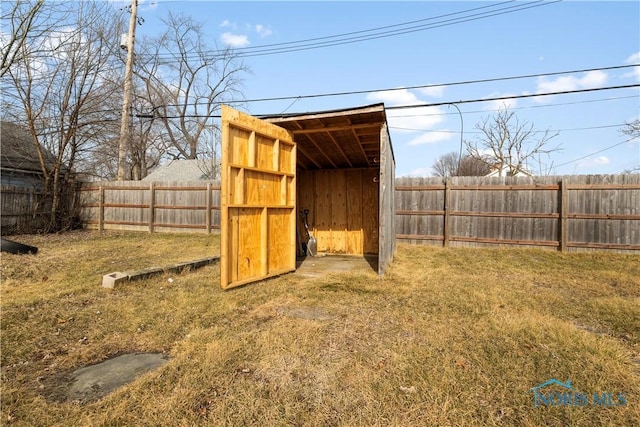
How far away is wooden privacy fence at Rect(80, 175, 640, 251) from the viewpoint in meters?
7.16

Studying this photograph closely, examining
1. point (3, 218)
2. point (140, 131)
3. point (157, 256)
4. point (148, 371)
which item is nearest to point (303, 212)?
point (157, 256)

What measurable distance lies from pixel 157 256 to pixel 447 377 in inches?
270

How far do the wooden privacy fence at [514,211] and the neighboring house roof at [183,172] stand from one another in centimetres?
680

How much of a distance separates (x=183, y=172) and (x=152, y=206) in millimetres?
6553

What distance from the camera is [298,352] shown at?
261 cm

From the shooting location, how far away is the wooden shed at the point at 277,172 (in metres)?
4.52

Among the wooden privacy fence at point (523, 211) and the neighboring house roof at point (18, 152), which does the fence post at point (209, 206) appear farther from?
the wooden privacy fence at point (523, 211)

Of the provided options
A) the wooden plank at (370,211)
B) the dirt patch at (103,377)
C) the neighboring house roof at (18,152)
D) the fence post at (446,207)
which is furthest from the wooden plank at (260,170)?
the neighboring house roof at (18,152)

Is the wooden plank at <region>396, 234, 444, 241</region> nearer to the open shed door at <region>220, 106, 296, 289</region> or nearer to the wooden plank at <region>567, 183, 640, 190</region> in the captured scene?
the wooden plank at <region>567, 183, 640, 190</region>

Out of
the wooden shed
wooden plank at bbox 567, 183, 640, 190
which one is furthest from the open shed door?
wooden plank at bbox 567, 183, 640, 190

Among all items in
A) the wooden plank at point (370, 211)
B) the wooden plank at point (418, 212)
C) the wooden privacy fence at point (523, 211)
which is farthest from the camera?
the wooden plank at point (418, 212)

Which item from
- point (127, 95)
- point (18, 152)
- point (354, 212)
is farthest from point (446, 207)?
point (18, 152)

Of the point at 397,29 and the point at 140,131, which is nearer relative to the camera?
the point at 397,29

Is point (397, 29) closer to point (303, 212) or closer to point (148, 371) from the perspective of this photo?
point (303, 212)
